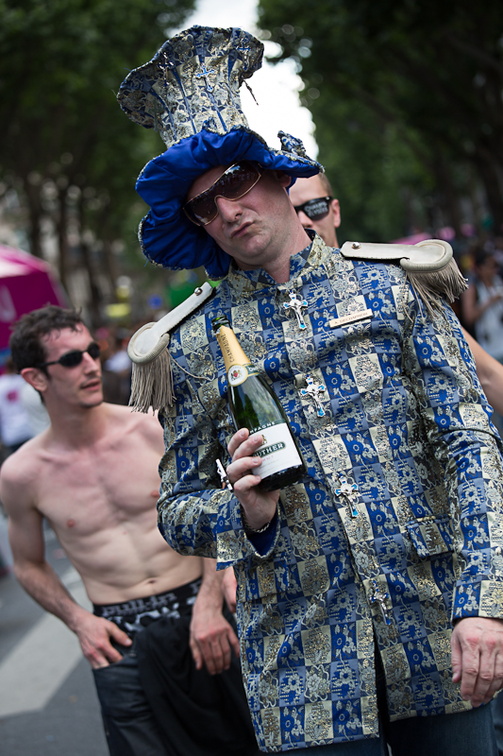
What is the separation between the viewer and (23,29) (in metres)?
20.1

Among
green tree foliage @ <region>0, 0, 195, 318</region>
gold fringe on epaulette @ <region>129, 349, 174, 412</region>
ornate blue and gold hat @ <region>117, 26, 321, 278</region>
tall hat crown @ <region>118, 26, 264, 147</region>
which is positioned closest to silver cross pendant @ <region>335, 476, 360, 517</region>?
gold fringe on epaulette @ <region>129, 349, 174, 412</region>

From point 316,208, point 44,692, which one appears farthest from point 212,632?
point 44,692

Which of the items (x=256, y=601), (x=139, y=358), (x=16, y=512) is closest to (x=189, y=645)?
(x=16, y=512)

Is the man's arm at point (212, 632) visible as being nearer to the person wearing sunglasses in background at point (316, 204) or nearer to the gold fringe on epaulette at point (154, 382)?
the gold fringe on epaulette at point (154, 382)

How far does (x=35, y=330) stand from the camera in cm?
441

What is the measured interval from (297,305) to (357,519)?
551 millimetres

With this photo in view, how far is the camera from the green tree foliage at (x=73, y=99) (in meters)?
21.2

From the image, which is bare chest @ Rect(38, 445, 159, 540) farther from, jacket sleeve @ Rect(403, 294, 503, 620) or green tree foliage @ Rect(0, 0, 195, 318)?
green tree foliage @ Rect(0, 0, 195, 318)

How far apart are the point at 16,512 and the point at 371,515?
7.14 ft

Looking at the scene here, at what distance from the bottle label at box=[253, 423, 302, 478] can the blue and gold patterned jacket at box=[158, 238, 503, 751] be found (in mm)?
170

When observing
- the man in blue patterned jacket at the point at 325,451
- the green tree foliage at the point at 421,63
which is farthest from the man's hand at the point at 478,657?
the green tree foliage at the point at 421,63

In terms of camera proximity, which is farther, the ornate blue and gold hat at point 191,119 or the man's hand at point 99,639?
the man's hand at point 99,639

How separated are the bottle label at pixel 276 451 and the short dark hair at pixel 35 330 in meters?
2.23

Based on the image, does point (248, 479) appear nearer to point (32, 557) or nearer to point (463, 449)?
point (463, 449)
